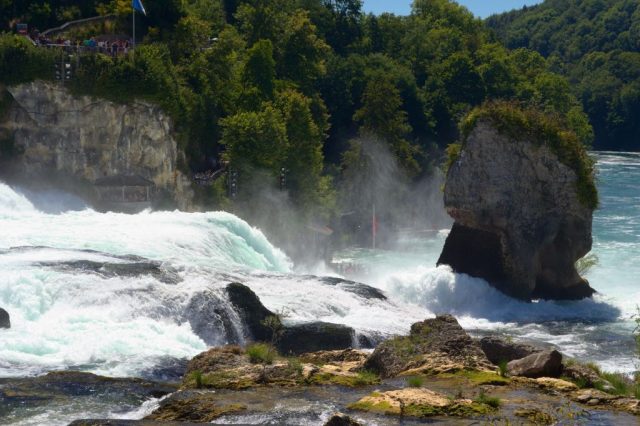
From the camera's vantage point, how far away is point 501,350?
2702 cm

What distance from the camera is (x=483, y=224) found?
49.5 metres

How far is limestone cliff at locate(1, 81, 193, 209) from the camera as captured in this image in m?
56.4

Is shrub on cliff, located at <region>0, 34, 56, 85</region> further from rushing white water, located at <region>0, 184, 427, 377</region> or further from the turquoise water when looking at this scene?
the turquoise water

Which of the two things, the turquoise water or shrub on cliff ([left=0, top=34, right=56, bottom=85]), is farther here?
shrub on cliff ([left=0, top=34, right=56, bottom=85])

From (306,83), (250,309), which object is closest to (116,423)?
(250,309)

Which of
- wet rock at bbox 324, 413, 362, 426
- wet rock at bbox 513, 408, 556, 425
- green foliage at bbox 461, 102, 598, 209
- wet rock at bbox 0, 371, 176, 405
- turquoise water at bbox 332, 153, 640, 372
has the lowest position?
turquoise water at bbox 332, 153, 640, 372

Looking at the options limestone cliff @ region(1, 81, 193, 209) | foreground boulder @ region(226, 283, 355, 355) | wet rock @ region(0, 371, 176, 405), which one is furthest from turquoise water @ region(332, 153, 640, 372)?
wet rock @ region(0, 371, 176, 405)

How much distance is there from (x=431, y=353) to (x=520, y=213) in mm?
24296

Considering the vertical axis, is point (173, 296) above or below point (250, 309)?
above

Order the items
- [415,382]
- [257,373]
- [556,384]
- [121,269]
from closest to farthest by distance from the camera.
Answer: [415,382], [556,384], [257,373], [121,269]

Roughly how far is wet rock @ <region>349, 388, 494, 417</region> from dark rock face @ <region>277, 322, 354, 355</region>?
35.3 ft

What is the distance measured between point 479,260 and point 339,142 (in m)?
39.4

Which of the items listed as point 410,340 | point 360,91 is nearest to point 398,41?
point 360,91

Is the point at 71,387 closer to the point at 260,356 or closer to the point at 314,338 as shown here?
the point at 260,356
